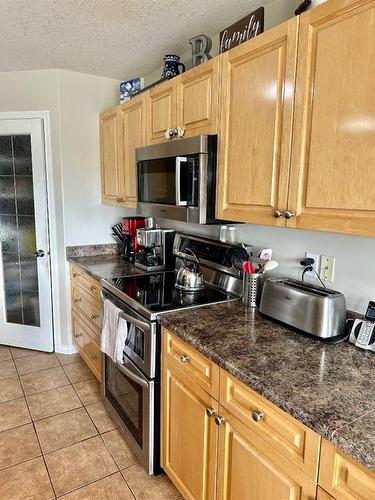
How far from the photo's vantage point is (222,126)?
5.39 feet

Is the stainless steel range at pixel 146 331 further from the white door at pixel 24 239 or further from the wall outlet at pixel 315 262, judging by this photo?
the white door at pixel 24 239

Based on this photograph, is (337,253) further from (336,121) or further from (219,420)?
(219,420)

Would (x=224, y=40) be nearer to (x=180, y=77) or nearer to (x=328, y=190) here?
(x=180, y=77)

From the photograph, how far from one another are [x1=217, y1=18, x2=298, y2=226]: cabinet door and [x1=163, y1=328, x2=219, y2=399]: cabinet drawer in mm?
611

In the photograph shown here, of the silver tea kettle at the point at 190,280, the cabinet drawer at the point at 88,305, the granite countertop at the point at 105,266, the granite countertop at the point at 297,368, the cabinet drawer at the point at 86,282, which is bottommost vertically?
the cabinet drawer at the point at 88,305

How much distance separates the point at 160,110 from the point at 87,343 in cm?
181

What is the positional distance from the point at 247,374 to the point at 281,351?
23 centimetres

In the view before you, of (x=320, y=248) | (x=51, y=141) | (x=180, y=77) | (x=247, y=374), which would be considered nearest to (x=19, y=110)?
(x=51, y=141)

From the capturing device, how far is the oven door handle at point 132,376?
174cm

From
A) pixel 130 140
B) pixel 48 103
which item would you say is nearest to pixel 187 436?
pixel 130 140

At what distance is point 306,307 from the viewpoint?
4.65ft

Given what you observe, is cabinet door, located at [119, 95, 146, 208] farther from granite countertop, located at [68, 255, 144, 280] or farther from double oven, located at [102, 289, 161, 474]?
double oven, located at [102, 289, 161, 474]

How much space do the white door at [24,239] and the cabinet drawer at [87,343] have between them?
0.32m

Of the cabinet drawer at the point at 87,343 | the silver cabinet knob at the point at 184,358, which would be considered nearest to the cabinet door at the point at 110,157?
the cabinet drawer at the point at 87,343
